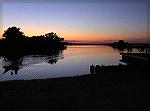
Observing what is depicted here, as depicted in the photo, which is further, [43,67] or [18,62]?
[18,62]

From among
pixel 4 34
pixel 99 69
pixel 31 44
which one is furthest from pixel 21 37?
pixel 99 69

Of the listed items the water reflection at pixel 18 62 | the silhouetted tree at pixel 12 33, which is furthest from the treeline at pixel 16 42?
the water reflection at pixel 18 62

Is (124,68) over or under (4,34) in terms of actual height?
under

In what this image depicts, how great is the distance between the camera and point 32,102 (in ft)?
39.2

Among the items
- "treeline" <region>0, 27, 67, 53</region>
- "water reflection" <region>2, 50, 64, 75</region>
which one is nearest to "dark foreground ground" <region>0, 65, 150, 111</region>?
"water reflection" <region>2, 50, 64, 75</region>

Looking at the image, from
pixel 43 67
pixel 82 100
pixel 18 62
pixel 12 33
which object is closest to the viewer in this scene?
pixel 82 100

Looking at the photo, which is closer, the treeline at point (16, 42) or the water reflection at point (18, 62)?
the water reflection at point (18, 62)

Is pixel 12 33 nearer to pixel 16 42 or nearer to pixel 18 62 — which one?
pixel 16 42

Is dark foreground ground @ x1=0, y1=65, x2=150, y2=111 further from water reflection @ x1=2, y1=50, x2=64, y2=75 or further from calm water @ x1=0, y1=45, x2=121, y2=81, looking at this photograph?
water reflection @ x1=2, y1=50, x2=64, y2=75

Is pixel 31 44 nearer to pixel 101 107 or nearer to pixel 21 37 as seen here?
pixel 21 37

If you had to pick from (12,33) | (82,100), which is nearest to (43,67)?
(82,100)

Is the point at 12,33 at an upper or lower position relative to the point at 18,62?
upper

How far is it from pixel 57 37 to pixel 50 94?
6492 inches

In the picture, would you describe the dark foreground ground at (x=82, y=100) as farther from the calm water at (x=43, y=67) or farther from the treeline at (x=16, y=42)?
the treeline at (x=16, y=42)
